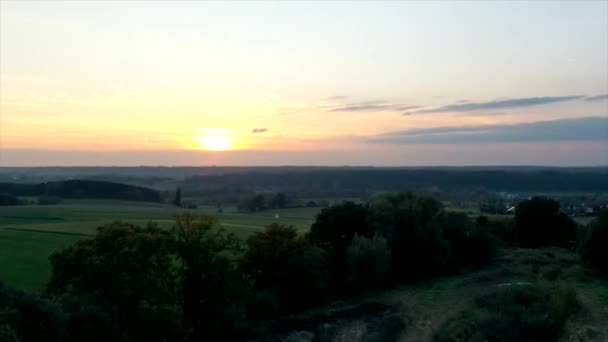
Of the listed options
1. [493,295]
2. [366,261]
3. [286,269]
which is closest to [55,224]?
[286,269]

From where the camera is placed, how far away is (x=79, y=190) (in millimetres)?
103688

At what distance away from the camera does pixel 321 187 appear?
151375mm

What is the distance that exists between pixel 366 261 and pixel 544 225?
23.8 m

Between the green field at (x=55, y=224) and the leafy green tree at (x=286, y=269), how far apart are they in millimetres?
5656

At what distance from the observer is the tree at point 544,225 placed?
58.5 m

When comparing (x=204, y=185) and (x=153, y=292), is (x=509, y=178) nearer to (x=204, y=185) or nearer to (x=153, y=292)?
(x=204, y=185)

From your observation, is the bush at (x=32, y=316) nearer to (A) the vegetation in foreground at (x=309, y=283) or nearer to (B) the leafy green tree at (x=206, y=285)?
(A) the vegetation in foreground at (x=309, y=283)

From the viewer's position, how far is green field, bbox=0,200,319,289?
40.3m

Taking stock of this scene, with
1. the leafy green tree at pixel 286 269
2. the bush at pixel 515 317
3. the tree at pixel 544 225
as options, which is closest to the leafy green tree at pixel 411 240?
the leafy green tree at pixel 286 269

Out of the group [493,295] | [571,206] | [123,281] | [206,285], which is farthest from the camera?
[571,206]

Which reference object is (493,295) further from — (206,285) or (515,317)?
(206,285)

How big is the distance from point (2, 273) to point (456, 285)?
2783cm

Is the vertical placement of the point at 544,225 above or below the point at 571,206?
below

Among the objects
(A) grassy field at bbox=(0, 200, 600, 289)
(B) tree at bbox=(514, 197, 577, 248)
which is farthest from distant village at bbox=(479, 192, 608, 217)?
(B) tree at bbox=(514, 197, 577, 248)
